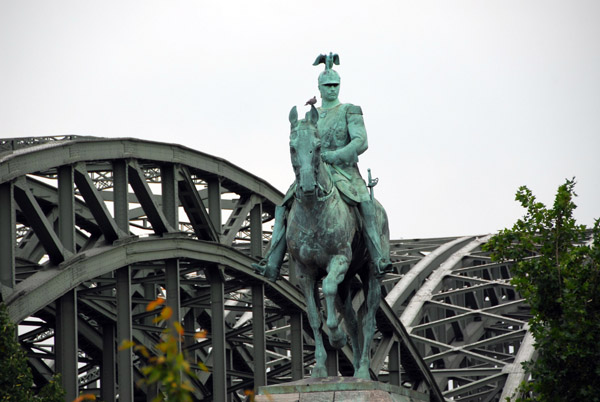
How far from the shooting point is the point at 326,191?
763 inches

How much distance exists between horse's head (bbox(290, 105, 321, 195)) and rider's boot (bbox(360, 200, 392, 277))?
171 cm

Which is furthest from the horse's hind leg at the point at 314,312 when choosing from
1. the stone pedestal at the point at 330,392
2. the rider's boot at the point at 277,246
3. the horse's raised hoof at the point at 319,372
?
the stone pedestal at the point at 330,392

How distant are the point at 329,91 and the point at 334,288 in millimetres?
3636

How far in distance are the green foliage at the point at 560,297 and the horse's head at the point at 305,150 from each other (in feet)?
28.7

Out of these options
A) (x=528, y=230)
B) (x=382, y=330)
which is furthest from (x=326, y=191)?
(x=382, y=330)

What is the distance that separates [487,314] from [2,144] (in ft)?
75.3

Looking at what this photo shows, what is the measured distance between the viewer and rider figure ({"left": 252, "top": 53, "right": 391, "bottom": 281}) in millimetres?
20391

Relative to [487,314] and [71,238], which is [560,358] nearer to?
[71,238]

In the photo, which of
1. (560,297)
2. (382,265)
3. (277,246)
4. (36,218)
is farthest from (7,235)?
(560,297)

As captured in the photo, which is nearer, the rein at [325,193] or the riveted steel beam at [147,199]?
the rein at [325,193]

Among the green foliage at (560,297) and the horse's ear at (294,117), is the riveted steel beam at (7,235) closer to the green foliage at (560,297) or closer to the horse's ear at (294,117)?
the horse's ear at (294,117)

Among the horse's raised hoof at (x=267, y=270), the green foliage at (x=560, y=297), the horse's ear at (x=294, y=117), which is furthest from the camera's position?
the green foliage at (x=560, y=297)

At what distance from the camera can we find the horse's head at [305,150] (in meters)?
18.5

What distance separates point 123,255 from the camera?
29.7m
